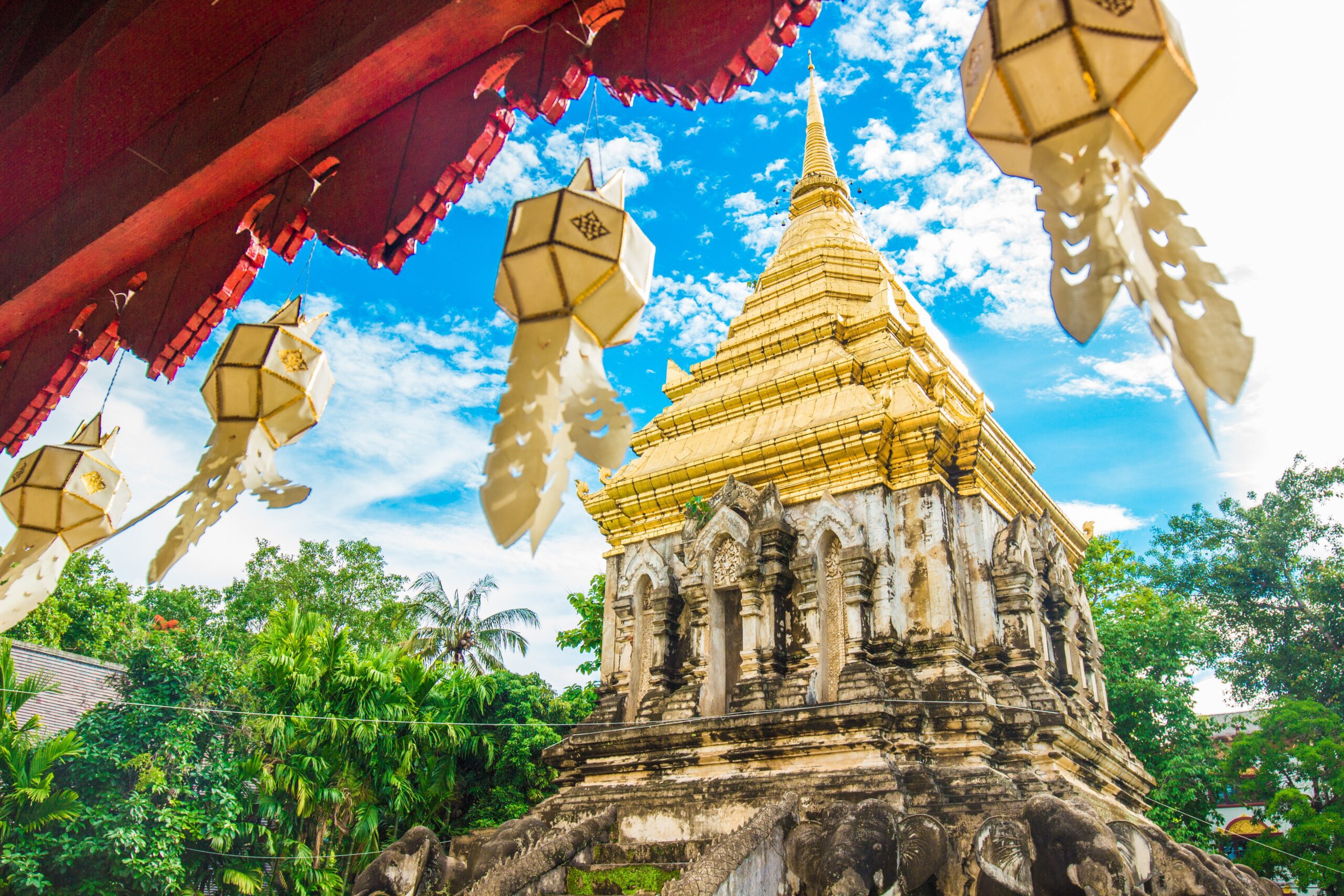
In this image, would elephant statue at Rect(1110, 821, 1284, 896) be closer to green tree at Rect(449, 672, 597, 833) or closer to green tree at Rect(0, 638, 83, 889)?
green tree at Rect(449, 672, 597, 833)

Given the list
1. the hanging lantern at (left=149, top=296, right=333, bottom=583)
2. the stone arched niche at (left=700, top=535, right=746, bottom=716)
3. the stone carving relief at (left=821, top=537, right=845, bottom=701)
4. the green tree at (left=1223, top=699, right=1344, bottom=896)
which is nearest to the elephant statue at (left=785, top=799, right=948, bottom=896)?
the stone carving relief at (left=821, top=537, right=845, bottom=701)

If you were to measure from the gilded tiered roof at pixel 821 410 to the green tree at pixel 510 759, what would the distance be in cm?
811

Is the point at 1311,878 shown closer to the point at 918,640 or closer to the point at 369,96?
the point at 918,640

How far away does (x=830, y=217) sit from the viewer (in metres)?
15.0

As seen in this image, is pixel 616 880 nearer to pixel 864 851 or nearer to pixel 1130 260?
pixel 864 851

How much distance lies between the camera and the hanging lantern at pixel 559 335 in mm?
1799

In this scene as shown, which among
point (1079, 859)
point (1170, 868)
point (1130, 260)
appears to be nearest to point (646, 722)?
point (1079, 859)

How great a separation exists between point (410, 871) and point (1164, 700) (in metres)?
15.0

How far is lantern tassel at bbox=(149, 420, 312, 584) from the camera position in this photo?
110 inches

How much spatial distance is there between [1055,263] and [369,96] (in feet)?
7.96

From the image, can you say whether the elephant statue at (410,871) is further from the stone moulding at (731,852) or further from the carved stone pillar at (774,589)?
the carved stone pillar at (774,589)

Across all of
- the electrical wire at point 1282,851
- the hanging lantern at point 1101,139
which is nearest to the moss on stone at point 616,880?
the hanging lantern at point 1101,139

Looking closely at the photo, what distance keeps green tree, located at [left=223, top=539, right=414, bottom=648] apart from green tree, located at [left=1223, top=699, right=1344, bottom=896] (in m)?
24.4

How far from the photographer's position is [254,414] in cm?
302
